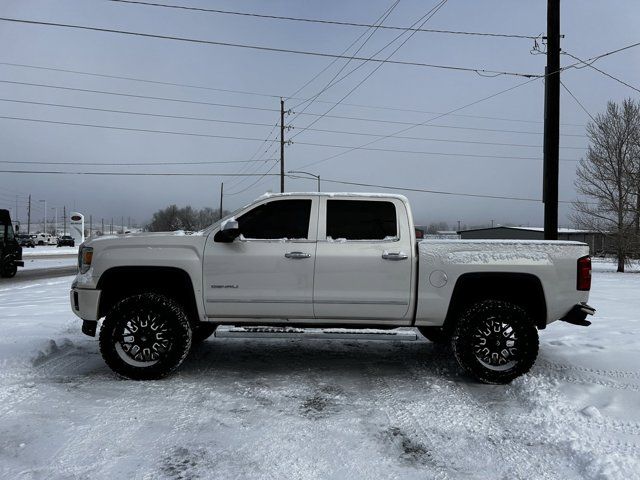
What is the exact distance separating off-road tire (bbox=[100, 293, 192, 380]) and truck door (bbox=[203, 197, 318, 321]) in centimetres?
39

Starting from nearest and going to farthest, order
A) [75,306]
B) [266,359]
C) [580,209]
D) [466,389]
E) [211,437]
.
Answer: [211,437] → [466,389] → [75,306] → [266,359] → [580,209]

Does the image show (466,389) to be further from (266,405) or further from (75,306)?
(75,306)

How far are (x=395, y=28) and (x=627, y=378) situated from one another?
13949mm

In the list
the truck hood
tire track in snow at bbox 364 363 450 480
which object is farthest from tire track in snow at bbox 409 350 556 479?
the truck hood

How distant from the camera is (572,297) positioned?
17.1ft

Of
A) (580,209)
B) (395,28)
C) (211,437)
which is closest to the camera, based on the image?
(211,437)

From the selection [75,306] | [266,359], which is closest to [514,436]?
[266,359]

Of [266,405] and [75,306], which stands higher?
[75,306]

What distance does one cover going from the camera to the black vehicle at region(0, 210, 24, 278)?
19.5 metres

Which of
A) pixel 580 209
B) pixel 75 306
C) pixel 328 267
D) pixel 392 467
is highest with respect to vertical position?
pixel 580 209

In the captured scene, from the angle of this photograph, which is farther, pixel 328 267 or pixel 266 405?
pixel 328 267

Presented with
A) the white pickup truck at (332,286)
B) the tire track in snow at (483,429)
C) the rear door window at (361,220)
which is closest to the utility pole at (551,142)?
the white pickup truck at (332,286)

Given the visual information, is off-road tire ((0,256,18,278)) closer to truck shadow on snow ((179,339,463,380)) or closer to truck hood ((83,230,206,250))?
truck shadow on snow ((179,339,463,380))

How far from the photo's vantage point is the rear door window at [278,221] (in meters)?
5.48
